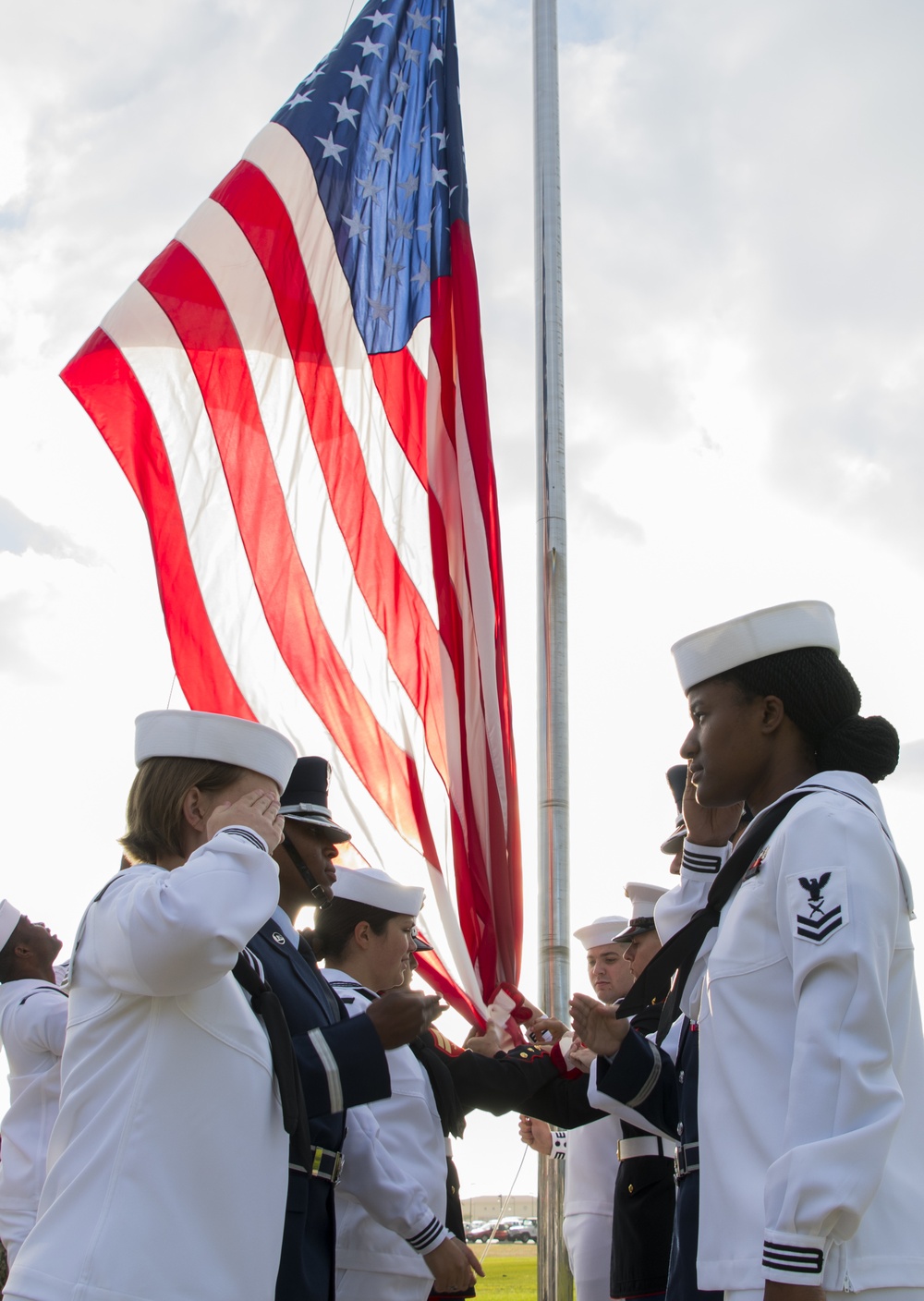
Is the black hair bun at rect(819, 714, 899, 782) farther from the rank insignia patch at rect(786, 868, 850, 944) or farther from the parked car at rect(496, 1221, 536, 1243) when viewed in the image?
the parked car at rect(496, 1221, 536, 1243)

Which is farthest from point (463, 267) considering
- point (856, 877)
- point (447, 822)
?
point (856, 877)

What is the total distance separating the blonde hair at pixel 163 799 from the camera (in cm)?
336

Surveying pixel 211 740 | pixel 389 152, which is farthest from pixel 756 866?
pixel 389 152

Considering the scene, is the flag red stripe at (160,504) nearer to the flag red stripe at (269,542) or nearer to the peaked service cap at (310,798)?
the flag red stripe at (269,542)

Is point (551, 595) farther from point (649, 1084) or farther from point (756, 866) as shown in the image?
point (756, 866)

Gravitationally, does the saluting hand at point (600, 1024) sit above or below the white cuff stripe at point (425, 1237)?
above

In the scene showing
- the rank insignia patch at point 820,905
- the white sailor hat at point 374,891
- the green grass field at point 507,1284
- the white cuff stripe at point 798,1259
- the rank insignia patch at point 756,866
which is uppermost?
the white sailor hat at point 374,891

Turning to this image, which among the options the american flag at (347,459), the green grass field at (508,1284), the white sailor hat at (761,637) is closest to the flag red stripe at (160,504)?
the american flag at (347,459)

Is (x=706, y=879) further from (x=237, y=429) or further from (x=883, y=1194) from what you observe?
(x=237, y=429)

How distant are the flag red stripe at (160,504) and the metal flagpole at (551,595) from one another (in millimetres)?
1530

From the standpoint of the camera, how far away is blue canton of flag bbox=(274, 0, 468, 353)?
7.39 metres

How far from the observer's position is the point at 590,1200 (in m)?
5.55

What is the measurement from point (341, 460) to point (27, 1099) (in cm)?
347

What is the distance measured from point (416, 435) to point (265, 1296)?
16.5 ft
